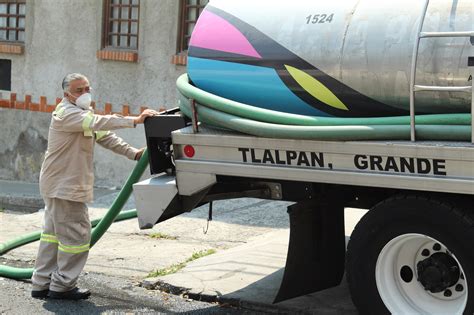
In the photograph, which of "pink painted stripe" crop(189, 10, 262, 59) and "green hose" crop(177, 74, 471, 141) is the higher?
"pink painted stripe" crop(189, 10, 262, 59)

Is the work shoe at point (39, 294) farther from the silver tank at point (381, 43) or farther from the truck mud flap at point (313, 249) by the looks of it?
the silver tank at point (381, 43)

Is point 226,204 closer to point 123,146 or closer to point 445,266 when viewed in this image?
point 123,146

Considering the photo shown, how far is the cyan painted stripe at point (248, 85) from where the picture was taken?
5.90m

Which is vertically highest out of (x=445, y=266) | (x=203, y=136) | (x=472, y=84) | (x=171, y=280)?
(x=472, y=84)

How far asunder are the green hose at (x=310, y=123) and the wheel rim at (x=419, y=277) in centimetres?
64

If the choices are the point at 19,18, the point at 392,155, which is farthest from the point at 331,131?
the point at 19,18

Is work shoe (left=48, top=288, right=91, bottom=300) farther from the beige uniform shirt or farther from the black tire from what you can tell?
the black tire

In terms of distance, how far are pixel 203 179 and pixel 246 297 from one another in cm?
108

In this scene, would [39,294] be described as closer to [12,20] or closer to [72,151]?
[72,151]

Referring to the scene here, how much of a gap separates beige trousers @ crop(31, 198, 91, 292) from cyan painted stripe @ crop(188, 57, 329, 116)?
139 cm

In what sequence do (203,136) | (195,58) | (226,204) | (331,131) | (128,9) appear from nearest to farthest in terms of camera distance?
(331,131) → (203,136) → (195,58) → (226,204) → (128,9)

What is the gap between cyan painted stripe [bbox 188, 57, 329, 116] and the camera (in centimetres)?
590

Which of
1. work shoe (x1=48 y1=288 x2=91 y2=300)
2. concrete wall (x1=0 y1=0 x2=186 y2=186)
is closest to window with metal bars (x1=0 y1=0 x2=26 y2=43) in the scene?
concrete wall (x1=0 y1=0 x2=186 y2=186)

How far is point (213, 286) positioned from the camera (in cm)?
689
